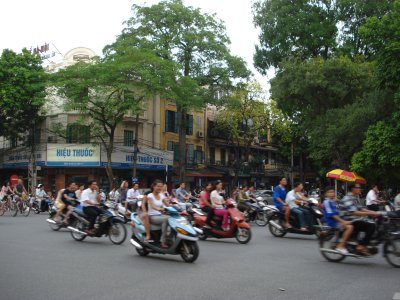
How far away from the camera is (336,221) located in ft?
33.5

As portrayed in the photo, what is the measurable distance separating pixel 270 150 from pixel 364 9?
3017cm

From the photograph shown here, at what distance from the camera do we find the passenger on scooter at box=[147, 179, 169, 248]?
10.0 metres

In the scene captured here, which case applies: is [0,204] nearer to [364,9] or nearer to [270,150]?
[364,9]

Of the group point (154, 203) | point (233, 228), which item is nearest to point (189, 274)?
point (154, 203)

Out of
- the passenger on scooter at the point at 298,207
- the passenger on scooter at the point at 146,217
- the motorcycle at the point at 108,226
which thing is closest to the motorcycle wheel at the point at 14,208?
the motorcycle at the point at 108,226

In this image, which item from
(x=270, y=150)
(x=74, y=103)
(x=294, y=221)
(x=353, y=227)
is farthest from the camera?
(x=270, y=150)

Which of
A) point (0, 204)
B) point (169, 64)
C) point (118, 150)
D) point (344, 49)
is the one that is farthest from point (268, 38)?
point (0, 204)

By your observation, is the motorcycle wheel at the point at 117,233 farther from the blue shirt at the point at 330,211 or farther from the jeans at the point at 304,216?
the blue shirt at the point at 330,211

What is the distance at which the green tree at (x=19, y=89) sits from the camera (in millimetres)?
35375

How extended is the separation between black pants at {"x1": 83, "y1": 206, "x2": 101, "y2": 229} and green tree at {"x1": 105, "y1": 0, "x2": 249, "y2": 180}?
22.8 m

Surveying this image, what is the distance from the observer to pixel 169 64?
33.7 metres

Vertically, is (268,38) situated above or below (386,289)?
above

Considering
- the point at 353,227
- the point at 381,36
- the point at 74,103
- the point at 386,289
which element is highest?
the point at 381,36

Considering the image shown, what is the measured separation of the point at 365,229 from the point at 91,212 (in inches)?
266
